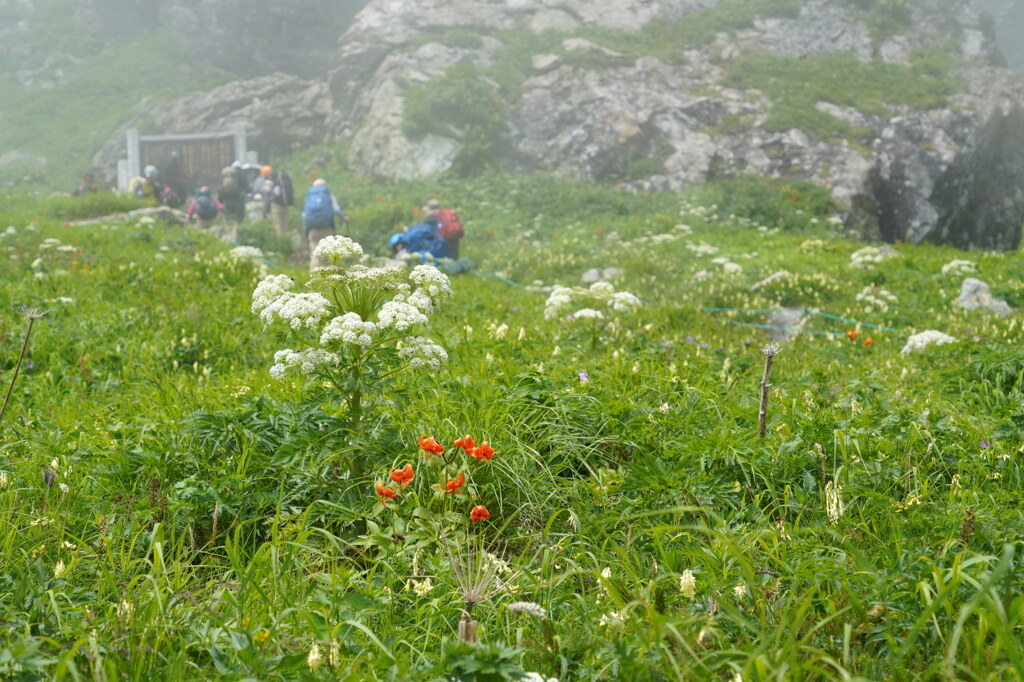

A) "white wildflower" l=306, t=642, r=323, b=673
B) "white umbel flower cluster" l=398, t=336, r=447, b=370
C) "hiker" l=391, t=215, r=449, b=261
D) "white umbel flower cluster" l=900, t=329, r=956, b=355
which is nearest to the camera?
"white wildflower" l=306, t=642, r=323, b=673

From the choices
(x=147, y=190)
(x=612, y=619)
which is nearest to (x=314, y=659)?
(x=612, y=619)

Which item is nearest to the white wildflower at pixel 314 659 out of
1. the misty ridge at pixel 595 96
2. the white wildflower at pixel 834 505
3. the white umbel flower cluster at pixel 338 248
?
the white umbel flower cluster at pixel 338 248

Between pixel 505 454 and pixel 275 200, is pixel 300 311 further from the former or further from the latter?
pixel 275 200

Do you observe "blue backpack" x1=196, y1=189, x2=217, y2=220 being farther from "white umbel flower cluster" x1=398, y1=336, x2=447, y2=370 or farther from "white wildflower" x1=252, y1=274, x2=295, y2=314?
"white umbel flower cluster" x1=398, y1=336, x2=447, y2=370

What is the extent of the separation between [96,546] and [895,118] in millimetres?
23947

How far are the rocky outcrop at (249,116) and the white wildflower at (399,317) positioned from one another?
94.8ft

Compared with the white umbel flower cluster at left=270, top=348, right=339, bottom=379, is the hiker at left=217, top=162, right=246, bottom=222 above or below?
below

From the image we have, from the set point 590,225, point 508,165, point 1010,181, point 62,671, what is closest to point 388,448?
point 62,671

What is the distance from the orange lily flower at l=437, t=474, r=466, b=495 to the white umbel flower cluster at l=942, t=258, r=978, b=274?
11351 mm

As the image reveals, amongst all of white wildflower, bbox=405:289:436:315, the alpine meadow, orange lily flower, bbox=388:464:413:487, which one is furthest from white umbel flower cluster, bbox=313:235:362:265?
orange lily flower, bbox=388:464:413:487

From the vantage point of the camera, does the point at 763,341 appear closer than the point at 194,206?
Yes

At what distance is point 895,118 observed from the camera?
2227cm

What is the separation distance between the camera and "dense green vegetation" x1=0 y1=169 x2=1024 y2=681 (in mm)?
2482

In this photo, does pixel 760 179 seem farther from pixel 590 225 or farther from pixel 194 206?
pixel 194 206
